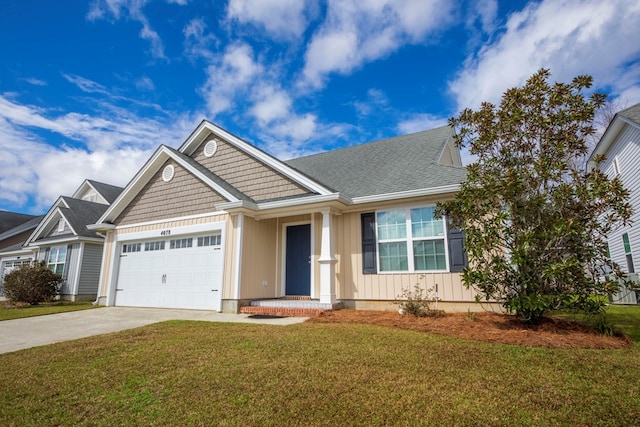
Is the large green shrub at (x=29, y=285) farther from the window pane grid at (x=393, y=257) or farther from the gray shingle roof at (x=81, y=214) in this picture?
the window pane grid at (x=393, y=257)

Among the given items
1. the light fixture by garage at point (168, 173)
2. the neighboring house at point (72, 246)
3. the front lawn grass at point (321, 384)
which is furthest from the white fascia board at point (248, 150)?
the neighboring house at point (72, 246)

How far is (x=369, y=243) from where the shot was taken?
926cm

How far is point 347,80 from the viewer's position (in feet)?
44.0

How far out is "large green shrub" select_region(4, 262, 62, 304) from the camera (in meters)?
14.3

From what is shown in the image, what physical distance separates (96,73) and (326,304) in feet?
36.5

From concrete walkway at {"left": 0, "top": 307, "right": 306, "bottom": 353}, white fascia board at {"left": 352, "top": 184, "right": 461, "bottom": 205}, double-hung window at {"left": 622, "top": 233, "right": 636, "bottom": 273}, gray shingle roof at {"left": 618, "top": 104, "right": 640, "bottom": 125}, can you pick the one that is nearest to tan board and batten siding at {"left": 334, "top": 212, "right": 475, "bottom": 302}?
white fascia board at {"left": 352, "top": 184, "right": 461, "bottom": 205}

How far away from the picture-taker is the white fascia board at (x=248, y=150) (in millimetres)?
9602

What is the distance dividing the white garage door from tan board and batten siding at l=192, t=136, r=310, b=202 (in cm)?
198

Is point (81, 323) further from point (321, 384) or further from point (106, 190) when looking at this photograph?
point (106, 190)

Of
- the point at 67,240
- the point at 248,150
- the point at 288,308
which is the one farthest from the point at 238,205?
the point at 67,240

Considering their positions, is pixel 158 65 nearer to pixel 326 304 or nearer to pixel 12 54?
pixel 12 54

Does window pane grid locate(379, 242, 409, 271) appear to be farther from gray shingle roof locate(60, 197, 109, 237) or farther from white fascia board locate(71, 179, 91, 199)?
white fascia board locate(71, 179, 91, 199)

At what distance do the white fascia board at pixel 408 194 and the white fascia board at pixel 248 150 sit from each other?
3.26ft

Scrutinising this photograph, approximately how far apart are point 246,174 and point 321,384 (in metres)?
8.69
